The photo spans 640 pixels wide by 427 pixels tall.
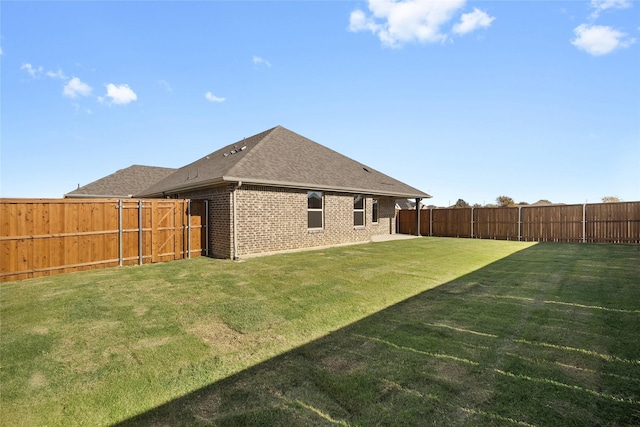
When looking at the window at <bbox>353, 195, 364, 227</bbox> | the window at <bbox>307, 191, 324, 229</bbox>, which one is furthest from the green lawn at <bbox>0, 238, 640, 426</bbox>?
the window at <bbox>353, 195, 364, 227</bbox>

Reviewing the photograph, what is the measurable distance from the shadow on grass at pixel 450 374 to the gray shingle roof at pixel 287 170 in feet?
25.8

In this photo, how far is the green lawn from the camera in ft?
8.16

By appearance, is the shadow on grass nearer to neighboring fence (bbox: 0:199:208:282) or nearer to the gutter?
the gutter

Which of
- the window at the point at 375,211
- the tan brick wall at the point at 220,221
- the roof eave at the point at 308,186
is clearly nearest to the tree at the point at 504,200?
the roof eave at the point at 308,186

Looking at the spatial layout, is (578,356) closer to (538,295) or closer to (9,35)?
(538,295)

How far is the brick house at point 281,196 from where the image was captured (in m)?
10.7

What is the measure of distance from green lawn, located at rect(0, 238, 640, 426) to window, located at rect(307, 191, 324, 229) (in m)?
6.32

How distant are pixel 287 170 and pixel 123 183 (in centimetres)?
1844

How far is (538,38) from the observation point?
10164mm

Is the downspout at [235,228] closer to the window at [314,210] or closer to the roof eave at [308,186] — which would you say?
the roof eave at [308,186]

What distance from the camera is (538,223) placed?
17.8m

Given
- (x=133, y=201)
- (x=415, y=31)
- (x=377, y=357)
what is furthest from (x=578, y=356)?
(x=133, y=201)

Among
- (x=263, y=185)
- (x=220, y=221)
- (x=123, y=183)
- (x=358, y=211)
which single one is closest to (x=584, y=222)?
(x=358, y=211)

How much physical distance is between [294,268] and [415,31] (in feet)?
31.4
